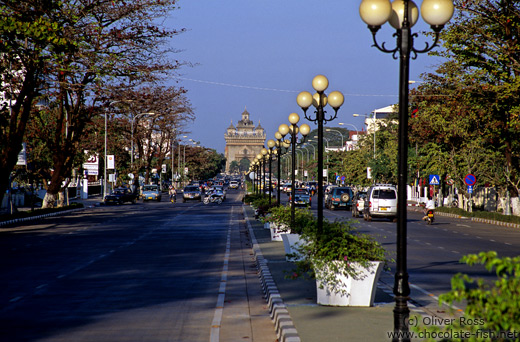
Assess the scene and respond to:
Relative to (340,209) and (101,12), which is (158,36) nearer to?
(101,12)

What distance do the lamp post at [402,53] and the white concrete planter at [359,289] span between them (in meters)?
2.97

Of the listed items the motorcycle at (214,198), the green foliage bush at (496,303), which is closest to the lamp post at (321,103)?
the green foliage bush at (496,303)

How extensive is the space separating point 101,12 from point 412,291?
97.4ft

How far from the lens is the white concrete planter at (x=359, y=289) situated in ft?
38.9

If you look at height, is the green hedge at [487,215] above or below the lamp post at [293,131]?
below

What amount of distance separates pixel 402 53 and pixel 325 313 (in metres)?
4.20

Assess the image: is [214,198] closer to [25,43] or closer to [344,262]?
[25,43]

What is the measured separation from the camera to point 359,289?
39.1 ft

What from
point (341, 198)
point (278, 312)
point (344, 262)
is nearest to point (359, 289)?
point (344, 262)

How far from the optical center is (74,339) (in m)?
10.2

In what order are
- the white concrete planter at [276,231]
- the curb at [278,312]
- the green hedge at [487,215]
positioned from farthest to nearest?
the green hedge at [487,215]
the white concrete planter at [276,231]
the curb at [278,312]

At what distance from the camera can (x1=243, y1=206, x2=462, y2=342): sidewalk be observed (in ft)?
31.8

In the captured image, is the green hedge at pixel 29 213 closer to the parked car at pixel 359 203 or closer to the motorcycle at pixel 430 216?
the parked car at pixel 359 203

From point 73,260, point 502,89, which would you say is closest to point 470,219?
point 502,89
